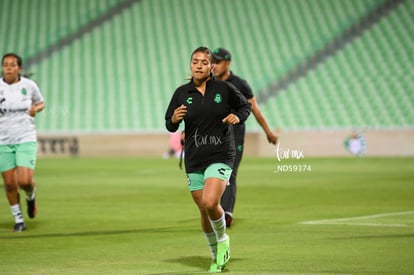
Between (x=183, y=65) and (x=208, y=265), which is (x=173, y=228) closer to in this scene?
(x=208, y=265)

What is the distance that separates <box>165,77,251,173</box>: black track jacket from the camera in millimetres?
8766

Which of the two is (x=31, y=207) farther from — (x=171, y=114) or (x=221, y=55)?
(x=171, y=114)

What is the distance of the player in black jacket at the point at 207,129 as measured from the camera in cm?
867

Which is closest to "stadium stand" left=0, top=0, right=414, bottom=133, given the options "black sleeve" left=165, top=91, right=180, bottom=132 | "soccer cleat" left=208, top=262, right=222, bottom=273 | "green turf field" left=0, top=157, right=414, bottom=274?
"green turf field" left=0, top=157, right=414, bottom=274

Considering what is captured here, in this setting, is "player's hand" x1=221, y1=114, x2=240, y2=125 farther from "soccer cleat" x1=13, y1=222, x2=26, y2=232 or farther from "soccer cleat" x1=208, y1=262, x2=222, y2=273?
"soccer cleat" x1=13, y1=222, x2=26, y2=232

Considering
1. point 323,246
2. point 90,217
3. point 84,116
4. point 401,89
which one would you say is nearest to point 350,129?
point 401,89

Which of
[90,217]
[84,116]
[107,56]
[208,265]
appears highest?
[107,56]

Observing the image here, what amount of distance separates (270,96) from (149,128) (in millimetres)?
5068

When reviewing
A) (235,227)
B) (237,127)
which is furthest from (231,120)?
(237,127)

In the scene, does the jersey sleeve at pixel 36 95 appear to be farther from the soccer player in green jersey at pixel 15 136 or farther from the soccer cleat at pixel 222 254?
the soccer cleat at pixel 222 254

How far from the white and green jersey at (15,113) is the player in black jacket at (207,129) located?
394cm

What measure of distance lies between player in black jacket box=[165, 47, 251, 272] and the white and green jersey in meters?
3.94

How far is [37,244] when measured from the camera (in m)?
10.7

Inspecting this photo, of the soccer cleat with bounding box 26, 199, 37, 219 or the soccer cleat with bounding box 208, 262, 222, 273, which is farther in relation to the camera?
the soccer cleat with bounding box 26, 199, 37, 219
